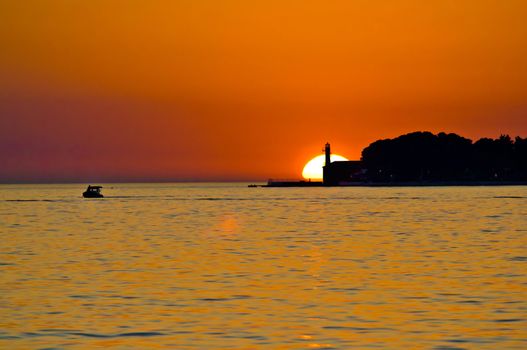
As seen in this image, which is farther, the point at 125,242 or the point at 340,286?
the point at 125,242

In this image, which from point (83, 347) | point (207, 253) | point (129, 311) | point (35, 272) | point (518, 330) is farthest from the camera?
point (207, 253)

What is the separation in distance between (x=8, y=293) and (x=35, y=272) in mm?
7859

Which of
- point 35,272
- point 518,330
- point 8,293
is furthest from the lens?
point 35,272

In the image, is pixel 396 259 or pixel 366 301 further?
pixel 396 259

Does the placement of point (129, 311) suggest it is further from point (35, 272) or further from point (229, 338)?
point (35, 272)

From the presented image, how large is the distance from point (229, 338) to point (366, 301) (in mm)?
7542

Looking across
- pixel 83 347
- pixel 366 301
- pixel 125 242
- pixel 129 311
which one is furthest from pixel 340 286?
pixel 125 242

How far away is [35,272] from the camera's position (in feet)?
136

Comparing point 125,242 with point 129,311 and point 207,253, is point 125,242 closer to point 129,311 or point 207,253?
point 207,253

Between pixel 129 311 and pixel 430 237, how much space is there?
1541 inches

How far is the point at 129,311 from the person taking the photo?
28.9 m

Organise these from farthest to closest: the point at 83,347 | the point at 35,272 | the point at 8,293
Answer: the point at 35,272 < the point at 8,293 < the point at 83,347

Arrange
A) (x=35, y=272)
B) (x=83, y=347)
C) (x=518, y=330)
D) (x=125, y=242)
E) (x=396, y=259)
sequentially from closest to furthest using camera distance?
(x=83, y=347) < (x=518, y=330) < (x=35, y=272) < (x=396, y=259) < (x=125, y=242)

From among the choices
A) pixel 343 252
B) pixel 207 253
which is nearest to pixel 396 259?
pixel 343 252
